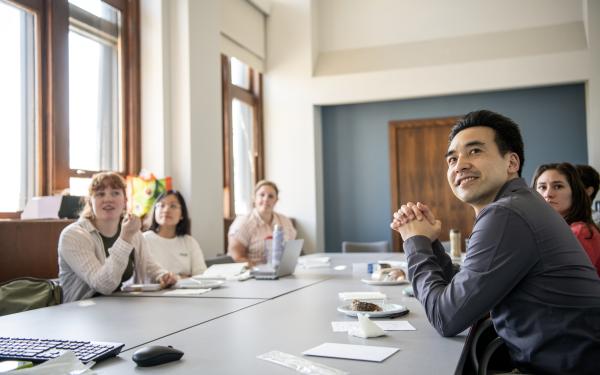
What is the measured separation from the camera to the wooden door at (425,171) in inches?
262

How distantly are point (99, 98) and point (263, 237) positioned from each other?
5.78ft

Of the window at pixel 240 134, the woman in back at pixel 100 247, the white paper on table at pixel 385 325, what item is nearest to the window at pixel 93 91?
the woman in back at pixel 100 247

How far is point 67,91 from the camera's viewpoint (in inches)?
157

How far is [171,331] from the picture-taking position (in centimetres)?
170

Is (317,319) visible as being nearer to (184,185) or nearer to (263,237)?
(263,237)

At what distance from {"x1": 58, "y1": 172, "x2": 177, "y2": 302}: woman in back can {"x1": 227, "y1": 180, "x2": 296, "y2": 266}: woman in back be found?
136cm

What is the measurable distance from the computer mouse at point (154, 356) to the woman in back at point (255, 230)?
2850 millimetres

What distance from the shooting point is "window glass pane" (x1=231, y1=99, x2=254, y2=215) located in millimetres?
6570

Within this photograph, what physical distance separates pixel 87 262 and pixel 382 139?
4.92 meters

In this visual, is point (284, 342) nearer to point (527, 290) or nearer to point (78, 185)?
point (527, 290)

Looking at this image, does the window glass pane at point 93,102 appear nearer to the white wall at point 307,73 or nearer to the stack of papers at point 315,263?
the white wall at point 307,73

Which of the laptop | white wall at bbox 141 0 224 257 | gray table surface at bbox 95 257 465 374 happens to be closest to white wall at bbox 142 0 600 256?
white wall at bbox 141 0 224 257

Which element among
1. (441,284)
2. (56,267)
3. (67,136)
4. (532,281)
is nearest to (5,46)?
(67,136)

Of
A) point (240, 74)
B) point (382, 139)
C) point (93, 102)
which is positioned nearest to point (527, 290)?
point (93, 102)
